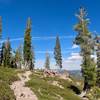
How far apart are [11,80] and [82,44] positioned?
15497 millimetres

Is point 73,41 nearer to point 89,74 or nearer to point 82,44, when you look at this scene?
point 82,44

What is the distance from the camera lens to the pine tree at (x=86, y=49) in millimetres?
52438

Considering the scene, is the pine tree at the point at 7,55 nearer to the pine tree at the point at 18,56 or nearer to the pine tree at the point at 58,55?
the pine tree at the point at 18,56

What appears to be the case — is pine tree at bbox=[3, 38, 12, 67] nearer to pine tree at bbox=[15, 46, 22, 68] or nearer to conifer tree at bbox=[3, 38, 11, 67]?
conifer tree at bbox=[3, 38, 11, 67]

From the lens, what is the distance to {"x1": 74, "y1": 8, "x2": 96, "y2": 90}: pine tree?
172ft

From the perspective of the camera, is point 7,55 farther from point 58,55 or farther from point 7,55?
point 58,55

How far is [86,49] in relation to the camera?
175 ft

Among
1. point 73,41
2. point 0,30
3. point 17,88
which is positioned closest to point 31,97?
point 17,88

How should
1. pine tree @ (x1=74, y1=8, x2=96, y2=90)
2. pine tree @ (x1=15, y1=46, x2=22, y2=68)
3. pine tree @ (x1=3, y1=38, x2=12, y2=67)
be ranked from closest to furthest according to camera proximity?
1. pine tree @ (x1=74, y1=8, x2=96, y2=90)
2. pine tree @ (x1=3, y1=38, x2=12, y2=67)
3. pine tree @ (x1=15, y1=46, x2=22, y2=68)

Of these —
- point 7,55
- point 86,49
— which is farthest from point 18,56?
point 86,49

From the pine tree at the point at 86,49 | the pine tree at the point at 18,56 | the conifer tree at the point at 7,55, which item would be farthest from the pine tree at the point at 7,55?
the pine tree at the point at 86,49

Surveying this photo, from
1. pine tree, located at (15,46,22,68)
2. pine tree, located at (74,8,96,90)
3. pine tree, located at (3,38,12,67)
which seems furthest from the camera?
pine tree, located at (15,46,22,68)

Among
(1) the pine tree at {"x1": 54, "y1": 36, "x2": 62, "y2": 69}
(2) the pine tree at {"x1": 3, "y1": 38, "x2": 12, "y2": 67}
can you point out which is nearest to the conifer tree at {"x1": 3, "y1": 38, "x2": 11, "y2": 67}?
(2) the pine tree at {"x1": 3, "y1": 38, "x2": 12, "y2": 67}

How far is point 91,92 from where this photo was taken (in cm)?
5109
